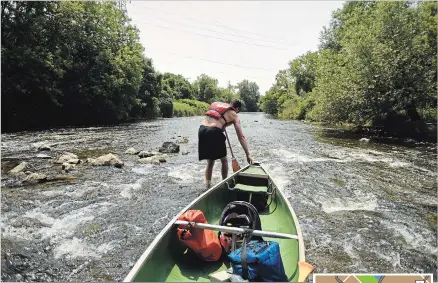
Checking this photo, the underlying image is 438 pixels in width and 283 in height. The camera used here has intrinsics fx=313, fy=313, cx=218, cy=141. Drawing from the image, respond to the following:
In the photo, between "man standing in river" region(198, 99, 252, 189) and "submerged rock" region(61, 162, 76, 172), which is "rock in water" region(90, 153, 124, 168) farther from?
"man standing in river" region(198, 99, 252, 189)

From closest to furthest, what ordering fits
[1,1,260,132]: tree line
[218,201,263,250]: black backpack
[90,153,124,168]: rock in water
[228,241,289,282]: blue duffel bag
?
[228,241,289,282]: blue duffel bag
[218,201,263,250]: black backpack
[90,153,124,168]: rock in water
[1,1,260,132]: tree line

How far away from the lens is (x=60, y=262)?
4520mm

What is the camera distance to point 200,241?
3.78m

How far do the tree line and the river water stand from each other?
856 centimetres

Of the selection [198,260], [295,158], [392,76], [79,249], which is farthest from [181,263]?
[392,76]

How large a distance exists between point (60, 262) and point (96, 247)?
1.90 ft

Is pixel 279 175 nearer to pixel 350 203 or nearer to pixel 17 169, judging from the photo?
pixel 350 203

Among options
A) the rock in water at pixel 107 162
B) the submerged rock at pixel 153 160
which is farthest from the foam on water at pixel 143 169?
the rock in water at pixel 107 162

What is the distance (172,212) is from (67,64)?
23.7 m

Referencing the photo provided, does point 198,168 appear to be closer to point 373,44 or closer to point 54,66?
point 373,44

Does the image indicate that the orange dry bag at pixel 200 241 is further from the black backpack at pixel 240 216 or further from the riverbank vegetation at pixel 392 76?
the riverbank vegetation at pixel 392 76

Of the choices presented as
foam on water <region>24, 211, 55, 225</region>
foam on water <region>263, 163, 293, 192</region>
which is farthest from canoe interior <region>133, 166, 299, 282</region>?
foam on water <region>263, 163, 293, 192</region>

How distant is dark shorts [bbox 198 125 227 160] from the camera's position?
6898mm

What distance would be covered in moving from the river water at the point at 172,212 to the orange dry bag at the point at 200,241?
Result: 1.21 m
